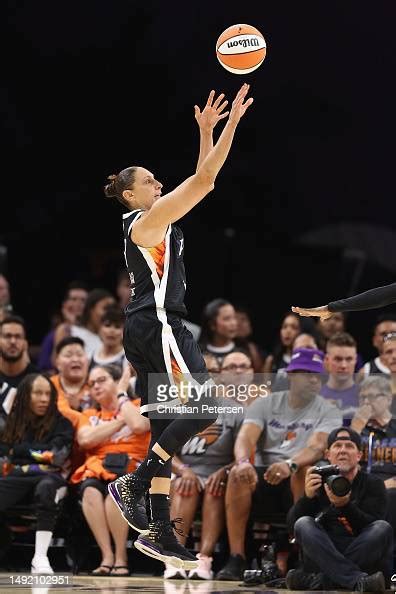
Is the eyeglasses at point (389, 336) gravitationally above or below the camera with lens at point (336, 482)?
above

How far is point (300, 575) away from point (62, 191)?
7.70m

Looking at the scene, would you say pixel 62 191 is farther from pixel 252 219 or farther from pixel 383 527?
pixel 383 527

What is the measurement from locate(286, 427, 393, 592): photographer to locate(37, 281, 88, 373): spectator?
386cm

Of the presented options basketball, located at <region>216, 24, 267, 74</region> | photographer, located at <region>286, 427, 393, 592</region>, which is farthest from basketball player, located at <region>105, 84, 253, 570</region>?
photographer, located at <region>286, 427, 393, 592</region>

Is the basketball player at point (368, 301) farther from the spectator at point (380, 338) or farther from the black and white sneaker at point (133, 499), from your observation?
the spectator at point (380, 338)

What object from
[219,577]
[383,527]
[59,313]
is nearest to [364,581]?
[383,527]

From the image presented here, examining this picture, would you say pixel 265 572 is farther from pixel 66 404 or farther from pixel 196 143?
pixel 196 143

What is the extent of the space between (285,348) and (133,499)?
3.66 m

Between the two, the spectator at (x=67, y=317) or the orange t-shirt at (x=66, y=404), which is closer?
the orange t-shirt at (x=66, y=404)

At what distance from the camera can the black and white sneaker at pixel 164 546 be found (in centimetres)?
662

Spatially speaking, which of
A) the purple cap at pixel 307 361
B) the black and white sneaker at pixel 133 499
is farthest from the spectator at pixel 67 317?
the black and white sneaker at pixel 133 499

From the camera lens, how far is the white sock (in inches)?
343

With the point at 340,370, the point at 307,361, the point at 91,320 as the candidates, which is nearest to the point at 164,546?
the point at 307,361

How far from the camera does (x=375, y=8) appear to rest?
12.5 metres
